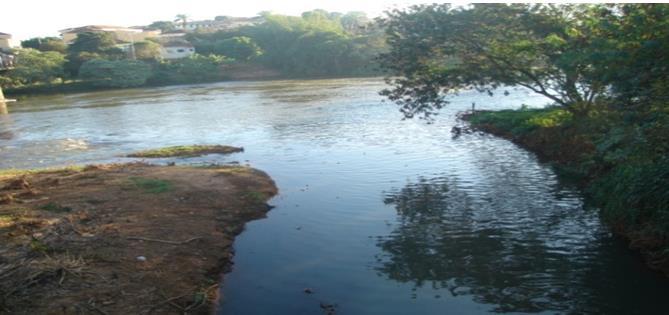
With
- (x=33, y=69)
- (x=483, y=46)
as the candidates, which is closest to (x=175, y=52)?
(x=33, y=69)

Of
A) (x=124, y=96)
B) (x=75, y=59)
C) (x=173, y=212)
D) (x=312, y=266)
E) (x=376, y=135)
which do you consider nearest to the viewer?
(x=312, y=266)

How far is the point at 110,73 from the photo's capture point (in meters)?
79.6

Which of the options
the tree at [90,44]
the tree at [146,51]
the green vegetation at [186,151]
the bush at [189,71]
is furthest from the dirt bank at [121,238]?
the tree at [146,51]

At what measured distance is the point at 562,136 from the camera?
22.8 meters

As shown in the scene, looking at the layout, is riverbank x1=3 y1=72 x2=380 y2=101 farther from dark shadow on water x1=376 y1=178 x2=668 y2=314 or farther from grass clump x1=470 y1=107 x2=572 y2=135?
dark shadow on water x1=376 y1=178 x2=668 y2=314

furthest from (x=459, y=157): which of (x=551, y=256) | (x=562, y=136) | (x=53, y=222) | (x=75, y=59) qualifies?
(x=75, y=59)

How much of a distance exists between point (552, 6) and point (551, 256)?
1379 cm

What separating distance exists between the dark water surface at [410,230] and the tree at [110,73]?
48.6 metres

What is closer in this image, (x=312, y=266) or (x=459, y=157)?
(x=312, y=266)

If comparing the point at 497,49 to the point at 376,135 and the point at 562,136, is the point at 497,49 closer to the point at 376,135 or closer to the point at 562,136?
the point at 562,136

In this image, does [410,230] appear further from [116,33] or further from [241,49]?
[116,33]

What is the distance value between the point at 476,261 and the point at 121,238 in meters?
7.97

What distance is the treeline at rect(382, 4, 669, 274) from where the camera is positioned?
40.6ft

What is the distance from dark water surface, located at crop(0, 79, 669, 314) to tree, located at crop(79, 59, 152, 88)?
48.6m
